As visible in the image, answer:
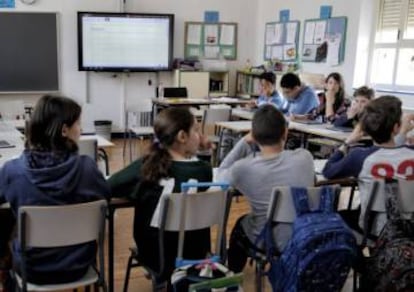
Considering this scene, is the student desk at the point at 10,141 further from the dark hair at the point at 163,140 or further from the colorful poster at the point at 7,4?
the colorful poster at the point at 7,4

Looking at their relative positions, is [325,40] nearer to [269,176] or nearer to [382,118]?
[382,118]

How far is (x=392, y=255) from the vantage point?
2.08 m

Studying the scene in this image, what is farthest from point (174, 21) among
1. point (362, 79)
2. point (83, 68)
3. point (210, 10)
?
point (362, 79)

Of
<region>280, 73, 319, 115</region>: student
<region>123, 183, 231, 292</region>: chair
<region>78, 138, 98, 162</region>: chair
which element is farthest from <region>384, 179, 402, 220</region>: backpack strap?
<region>280, 73, 319, 115</region>: student

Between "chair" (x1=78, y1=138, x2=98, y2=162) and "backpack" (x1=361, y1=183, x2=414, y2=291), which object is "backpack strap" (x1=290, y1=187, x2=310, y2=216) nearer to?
"backpack" (x1=361, y1=183, x2=414, y2=291)

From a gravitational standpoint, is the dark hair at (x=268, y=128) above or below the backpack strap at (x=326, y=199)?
above

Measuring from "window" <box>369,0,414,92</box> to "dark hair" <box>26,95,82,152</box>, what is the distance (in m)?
4.69

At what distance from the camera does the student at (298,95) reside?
534 cm

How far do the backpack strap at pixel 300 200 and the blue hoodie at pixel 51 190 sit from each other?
813mm

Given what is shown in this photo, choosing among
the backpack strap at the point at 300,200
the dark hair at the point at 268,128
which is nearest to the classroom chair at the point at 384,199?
the backpack strap at the point at 300,200

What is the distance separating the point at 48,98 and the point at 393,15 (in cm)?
495

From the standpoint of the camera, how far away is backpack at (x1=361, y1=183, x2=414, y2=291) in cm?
203

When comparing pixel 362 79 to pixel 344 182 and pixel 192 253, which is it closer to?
pixel 344 182

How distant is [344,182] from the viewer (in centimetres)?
252
